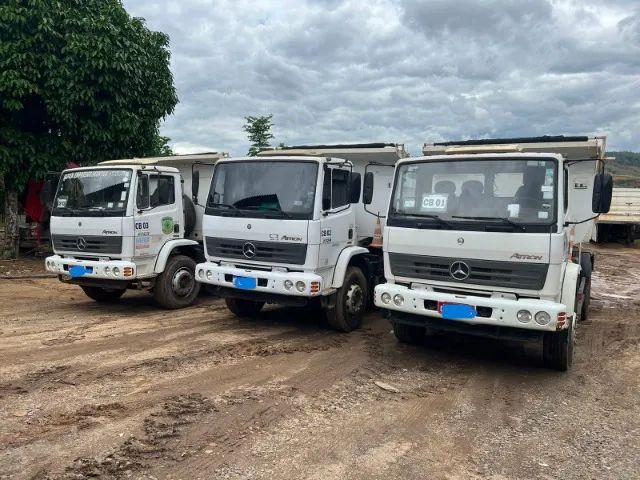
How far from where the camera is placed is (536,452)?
4117 mm

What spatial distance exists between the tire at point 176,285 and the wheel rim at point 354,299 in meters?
3.08

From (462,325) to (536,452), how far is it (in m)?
1.77

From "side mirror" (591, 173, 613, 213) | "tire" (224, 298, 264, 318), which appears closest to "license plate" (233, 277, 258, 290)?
"tire" (224, 298, 264, 318)

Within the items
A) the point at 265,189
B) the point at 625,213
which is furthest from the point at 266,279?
the point at 625,213

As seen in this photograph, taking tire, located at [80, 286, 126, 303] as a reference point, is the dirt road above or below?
below

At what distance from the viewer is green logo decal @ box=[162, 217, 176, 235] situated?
8.98 m

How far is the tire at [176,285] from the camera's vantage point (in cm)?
895

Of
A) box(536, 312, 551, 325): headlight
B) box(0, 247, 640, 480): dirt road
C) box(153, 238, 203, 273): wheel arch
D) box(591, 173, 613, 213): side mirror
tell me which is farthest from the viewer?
box(153, 238, 203, 273): wheel arch

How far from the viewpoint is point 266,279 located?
7.17m

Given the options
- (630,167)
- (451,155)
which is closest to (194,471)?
(451,155)

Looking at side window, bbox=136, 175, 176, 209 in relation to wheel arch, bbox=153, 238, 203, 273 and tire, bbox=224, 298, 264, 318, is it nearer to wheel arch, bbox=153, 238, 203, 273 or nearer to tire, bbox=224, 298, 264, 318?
wheel arch, bbox=153, 238, 203, 273

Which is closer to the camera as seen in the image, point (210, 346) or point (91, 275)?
point (210, 346)

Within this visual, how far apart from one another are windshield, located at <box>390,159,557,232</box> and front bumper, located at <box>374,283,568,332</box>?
0.72 m

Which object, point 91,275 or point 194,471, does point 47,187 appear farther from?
point 194,471
